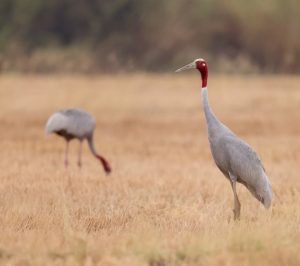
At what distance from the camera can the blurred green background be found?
3062cm

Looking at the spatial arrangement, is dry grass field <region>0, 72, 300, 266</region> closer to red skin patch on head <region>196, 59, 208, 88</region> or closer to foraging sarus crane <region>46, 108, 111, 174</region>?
foraging sarus crane <region>46, 108, 111, 174</region>

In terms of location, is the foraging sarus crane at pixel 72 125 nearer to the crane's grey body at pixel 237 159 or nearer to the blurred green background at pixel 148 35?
the crane's grey body at pixel 237 159

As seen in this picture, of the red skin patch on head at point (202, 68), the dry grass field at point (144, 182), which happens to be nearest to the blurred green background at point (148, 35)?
the dry grass field at point (144, 182)

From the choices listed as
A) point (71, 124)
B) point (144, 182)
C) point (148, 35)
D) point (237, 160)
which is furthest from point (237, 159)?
point (148, 35)

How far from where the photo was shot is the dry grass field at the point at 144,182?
695 centimetres

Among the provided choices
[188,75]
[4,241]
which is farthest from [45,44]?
[4,241]

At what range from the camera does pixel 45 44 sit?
112 ft

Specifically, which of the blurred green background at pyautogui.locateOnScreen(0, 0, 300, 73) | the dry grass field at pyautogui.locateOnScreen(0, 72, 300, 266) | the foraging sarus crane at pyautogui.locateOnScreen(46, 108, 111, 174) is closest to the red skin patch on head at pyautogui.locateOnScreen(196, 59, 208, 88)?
the dry grass field at pyautogui.locateOnScreen(0, 72, 300, 266)

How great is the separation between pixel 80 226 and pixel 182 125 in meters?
12.0

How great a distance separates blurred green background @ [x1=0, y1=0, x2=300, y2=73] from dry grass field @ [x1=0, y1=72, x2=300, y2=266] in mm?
5124

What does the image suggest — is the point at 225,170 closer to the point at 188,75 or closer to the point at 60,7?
the point at 188,75

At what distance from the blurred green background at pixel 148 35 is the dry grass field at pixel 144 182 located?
16.8 feet

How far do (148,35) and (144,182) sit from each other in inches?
898

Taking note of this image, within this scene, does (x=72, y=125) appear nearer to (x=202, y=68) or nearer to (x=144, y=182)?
(x=144, y=182)
